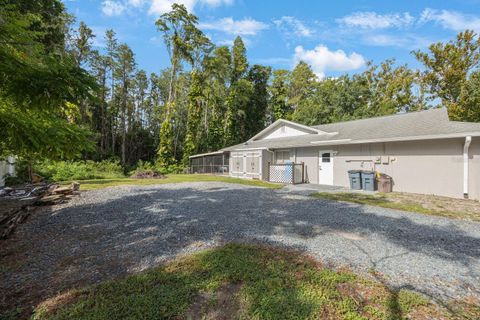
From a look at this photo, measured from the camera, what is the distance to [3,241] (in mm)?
4941

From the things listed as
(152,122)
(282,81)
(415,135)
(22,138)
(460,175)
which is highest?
(282,81)

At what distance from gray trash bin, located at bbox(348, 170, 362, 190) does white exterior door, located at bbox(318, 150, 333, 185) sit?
1.53 m

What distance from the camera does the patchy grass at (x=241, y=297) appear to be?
248 centimetres

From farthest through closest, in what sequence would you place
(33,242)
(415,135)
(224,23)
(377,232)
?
(224,23)
(415,135)
(377,232)
(33,242)

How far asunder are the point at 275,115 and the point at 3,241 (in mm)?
31372

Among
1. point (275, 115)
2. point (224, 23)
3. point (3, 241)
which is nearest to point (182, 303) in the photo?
point (3, 241)

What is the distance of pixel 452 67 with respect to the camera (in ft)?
70.6

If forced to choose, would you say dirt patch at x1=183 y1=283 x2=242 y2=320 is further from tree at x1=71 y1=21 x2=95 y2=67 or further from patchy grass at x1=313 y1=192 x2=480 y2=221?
tree at x1=71 y1=21 x2=95 y2=67

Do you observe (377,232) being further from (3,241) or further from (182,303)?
(3,241)

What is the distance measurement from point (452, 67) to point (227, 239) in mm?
27483

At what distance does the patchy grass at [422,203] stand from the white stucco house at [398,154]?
0.89m

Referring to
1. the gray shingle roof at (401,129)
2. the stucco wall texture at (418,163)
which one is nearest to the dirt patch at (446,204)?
the stucco wall texture at (418,163)

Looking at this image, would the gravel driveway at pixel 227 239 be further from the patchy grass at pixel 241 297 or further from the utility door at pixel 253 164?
the utility door at pixel 253 164

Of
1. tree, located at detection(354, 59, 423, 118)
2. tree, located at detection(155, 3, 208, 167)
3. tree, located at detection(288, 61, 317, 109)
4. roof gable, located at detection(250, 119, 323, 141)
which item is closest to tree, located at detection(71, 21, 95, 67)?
tree, located at detection(155, 3, 208, 167)
